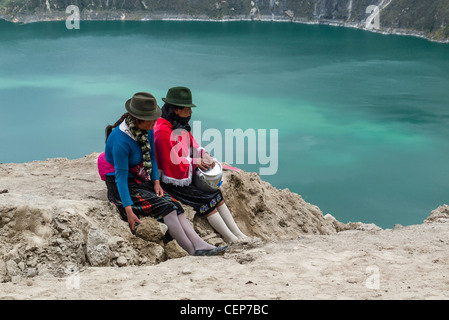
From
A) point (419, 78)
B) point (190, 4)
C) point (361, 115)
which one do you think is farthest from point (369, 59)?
point (190, 4)

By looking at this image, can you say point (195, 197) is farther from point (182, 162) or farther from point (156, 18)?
point (156, 18)

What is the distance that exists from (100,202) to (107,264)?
731mm

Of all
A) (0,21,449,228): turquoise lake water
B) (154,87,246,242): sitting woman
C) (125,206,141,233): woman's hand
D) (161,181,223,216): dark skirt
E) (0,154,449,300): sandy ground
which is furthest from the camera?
(0,21,449,228): turquoise lake water

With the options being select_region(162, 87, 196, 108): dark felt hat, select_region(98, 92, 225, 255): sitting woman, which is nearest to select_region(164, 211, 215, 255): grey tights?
select_region(98, 92, 225, 255): sitting woman

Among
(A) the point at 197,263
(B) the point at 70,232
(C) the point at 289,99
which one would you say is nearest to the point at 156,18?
(C) the point at 289,99

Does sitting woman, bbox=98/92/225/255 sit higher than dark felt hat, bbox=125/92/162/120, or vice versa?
dark felt hat, bbox=125/92/162/120

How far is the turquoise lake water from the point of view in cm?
A: 1605

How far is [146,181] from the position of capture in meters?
5.13

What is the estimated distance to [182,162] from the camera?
5312 mm

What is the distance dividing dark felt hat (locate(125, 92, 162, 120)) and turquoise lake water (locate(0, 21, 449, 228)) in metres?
9.27

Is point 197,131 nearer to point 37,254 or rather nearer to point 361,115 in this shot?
point 361,115

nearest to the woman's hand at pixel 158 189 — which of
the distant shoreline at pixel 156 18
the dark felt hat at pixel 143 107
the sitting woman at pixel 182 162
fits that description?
the sitting woman at pixel 182 162

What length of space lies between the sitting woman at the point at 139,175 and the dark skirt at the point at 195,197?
25cm

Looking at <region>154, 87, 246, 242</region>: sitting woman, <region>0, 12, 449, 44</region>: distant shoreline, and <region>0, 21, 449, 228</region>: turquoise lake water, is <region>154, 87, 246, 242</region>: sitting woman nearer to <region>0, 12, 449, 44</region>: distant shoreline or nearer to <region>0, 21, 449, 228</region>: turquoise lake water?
<region>0, 21, 449, 228</region>: turquoise lake water
